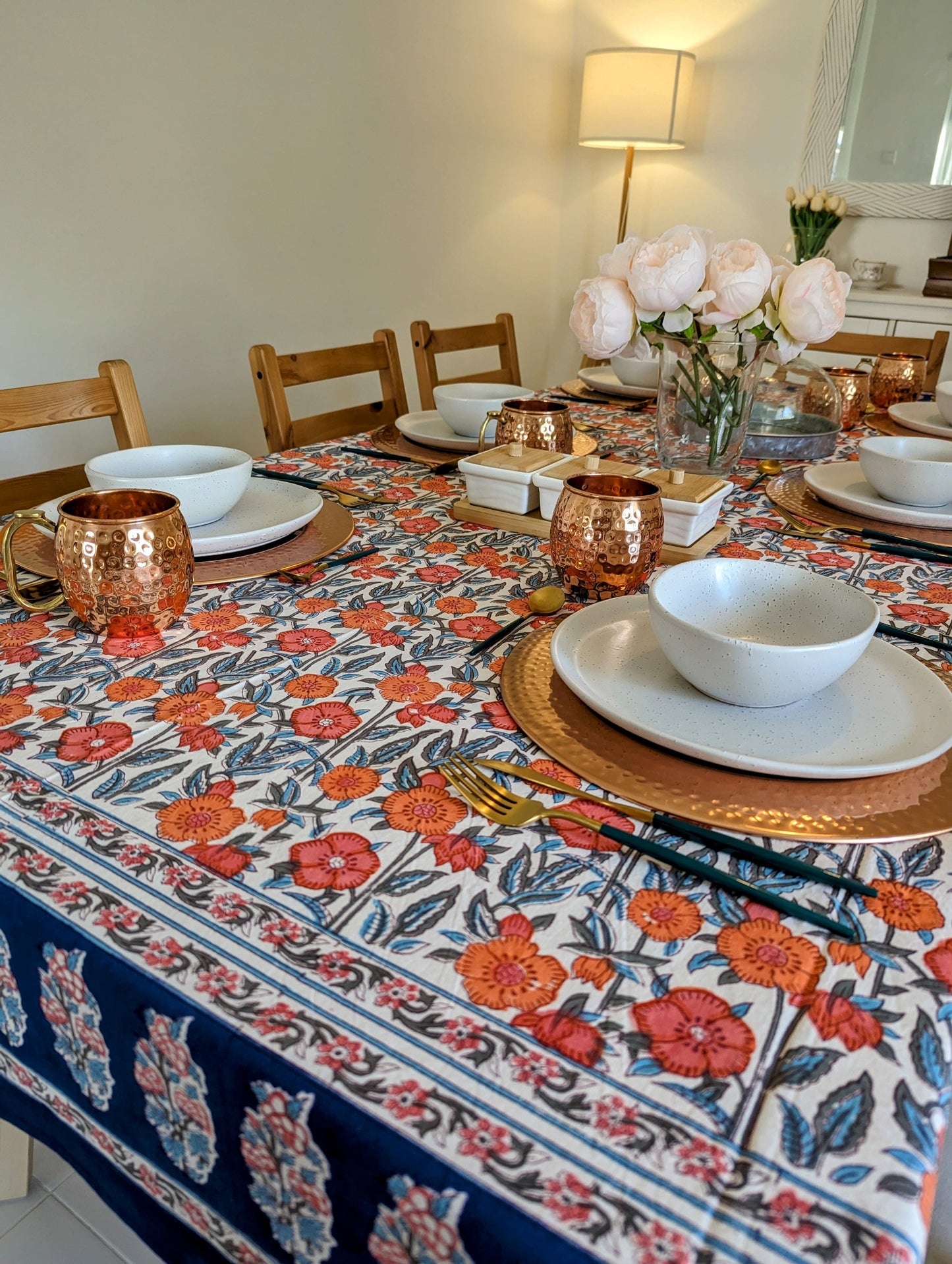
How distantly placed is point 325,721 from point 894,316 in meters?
3.09

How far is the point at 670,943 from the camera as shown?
427 mm

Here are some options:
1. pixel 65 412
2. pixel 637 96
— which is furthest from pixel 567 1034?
pixel 637 96

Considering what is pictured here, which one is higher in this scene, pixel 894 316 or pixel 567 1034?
pixel 894 316

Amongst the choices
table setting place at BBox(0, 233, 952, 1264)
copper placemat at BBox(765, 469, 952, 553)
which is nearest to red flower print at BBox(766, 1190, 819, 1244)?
table setting place at BBox(0, 233, 952, 1264)

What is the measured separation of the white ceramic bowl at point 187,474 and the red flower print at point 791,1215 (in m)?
0.72

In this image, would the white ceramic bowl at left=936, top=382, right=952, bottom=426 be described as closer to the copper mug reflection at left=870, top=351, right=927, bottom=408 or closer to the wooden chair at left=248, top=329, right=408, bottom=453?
the copper mug reflection at left=870, top=351, right=927, bottom=408

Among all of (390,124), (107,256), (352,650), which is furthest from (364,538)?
(390,124)

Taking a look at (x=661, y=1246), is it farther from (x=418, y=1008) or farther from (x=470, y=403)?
(x=470, y=403)

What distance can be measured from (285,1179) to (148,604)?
0.46m

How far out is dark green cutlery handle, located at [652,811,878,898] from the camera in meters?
0.46

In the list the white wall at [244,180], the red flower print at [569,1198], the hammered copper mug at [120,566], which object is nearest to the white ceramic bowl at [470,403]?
the hammered copper mug at [120,566]

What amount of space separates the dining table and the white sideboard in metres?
2.77

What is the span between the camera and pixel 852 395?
64.9 inches

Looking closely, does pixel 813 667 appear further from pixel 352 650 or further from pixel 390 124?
pixel 390 124
